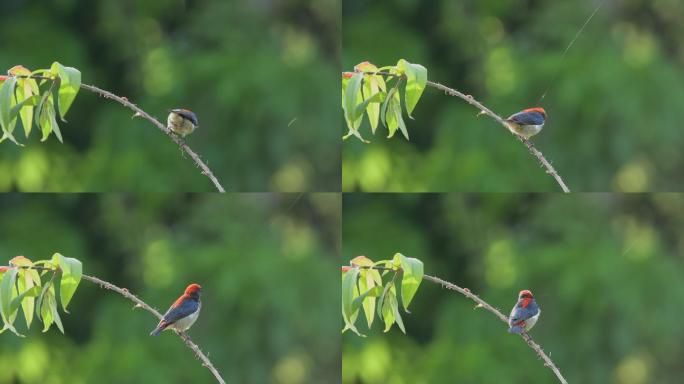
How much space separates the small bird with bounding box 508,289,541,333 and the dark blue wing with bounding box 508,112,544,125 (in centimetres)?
50

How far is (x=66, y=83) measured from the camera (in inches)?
128

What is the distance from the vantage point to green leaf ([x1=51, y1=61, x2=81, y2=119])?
325 cm

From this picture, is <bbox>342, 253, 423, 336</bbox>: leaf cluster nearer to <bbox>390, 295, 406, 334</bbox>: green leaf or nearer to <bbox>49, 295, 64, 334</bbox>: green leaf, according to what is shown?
<bbox>390, 295, 406, 334</bbox>: green leaf

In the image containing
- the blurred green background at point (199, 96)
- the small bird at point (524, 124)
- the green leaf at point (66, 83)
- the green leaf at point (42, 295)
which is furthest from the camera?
the blurred green background at point (199, 96)

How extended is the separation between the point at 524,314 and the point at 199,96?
1151 millimetres

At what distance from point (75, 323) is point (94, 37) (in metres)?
0.86

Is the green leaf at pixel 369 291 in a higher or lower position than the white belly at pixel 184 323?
higher

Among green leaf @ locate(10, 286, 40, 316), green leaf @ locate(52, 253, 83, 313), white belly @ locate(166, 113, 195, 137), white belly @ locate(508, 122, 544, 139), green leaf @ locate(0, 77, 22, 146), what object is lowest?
green leaf @ locate(10, 286, 40, 316)

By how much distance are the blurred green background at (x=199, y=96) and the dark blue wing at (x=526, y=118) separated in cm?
52

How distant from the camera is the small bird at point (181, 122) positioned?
343 cm

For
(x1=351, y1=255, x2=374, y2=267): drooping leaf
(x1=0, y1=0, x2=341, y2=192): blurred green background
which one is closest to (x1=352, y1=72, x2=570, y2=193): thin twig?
(x1=0, y1=0, x2=341, y2=192): blurred green background

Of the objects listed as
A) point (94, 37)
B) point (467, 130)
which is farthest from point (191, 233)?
point (467, 130)

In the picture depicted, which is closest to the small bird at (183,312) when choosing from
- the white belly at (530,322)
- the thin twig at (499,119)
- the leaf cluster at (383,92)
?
the leaf cluster at (383,92)

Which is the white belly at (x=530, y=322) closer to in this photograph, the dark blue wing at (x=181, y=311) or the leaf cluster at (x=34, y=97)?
the dark blue wing at (x=181, y=311)
